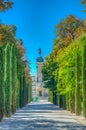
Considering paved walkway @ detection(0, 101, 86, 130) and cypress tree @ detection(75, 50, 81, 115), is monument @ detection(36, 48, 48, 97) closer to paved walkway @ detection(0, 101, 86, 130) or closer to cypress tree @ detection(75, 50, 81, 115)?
cypress tree @ detection(75, 50, 81, 115)

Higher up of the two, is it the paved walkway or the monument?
the monument

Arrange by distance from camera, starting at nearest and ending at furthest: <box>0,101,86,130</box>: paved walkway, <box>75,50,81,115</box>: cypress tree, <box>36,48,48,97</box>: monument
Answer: <box>0,101,86,130</box>: paved walkway → <box>75,50,81,115</box>: cypress tree → <box>36,48,48,97</box>: monument

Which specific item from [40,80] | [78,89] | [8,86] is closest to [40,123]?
[8,86]

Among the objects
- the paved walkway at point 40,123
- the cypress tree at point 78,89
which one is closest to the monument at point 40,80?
the cypress tree at point 78,89

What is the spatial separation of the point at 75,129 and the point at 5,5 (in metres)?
8.50

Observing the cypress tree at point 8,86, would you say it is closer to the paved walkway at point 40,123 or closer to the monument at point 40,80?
the paved walkway at point 40,123

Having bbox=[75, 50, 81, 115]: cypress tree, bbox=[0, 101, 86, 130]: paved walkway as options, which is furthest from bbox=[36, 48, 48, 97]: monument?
bbox=[0, 101, 86, 130]: paved walkway

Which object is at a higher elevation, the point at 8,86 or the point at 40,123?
the point at 8,86

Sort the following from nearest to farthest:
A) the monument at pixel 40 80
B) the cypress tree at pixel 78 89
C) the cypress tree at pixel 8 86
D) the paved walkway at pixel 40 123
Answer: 1. the paved walkway at pixel 40 123
2. the cypress tree at pixel 8 86
3. the cypress tree at pixel 78 89
4. the monument at pixel 40 80

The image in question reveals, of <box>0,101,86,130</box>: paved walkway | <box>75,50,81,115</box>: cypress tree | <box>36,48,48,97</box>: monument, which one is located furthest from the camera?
<box>36,48,48,97</box>: monument

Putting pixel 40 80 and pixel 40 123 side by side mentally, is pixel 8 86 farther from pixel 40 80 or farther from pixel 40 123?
pixel 40 80

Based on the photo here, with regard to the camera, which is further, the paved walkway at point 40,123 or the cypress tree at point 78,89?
the cypress tree at point 78,89

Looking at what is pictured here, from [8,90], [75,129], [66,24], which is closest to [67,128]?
[75,129]

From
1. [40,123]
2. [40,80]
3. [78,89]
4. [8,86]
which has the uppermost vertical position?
[40,80]
